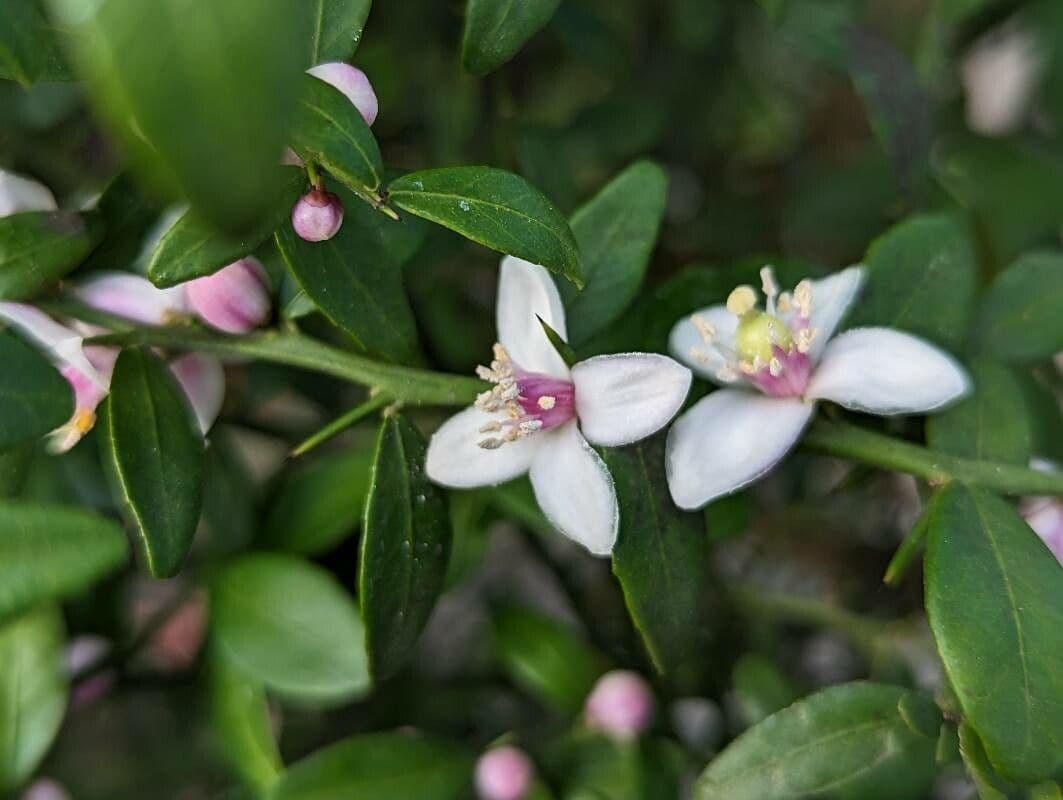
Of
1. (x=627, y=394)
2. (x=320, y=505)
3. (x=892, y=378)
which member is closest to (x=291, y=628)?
(x=320, y=505)

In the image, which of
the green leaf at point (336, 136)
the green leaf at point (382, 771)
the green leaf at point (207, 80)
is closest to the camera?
the green leaf at point (207, 80)

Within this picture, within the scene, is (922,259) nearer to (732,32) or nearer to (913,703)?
(913,703)

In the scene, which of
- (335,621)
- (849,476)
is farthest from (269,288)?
(849,476)

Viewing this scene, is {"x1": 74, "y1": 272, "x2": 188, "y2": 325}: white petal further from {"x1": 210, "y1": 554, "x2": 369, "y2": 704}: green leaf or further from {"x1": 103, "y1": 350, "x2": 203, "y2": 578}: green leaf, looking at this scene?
{"x1": 210, "y1": 554, "x2": 369, "y2": 704}: green leaf

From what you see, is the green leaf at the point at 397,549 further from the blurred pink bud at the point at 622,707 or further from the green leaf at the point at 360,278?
the blurred pink bud at the point at 622,707

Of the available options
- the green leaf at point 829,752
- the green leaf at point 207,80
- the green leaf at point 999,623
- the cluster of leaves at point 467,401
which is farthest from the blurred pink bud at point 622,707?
the green leaf at point 207,80

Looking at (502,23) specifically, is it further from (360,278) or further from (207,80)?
(207,80)

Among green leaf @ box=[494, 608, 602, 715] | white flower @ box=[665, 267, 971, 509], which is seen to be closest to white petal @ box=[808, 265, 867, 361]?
white flower @ box=[665, 267, 971, 509]
